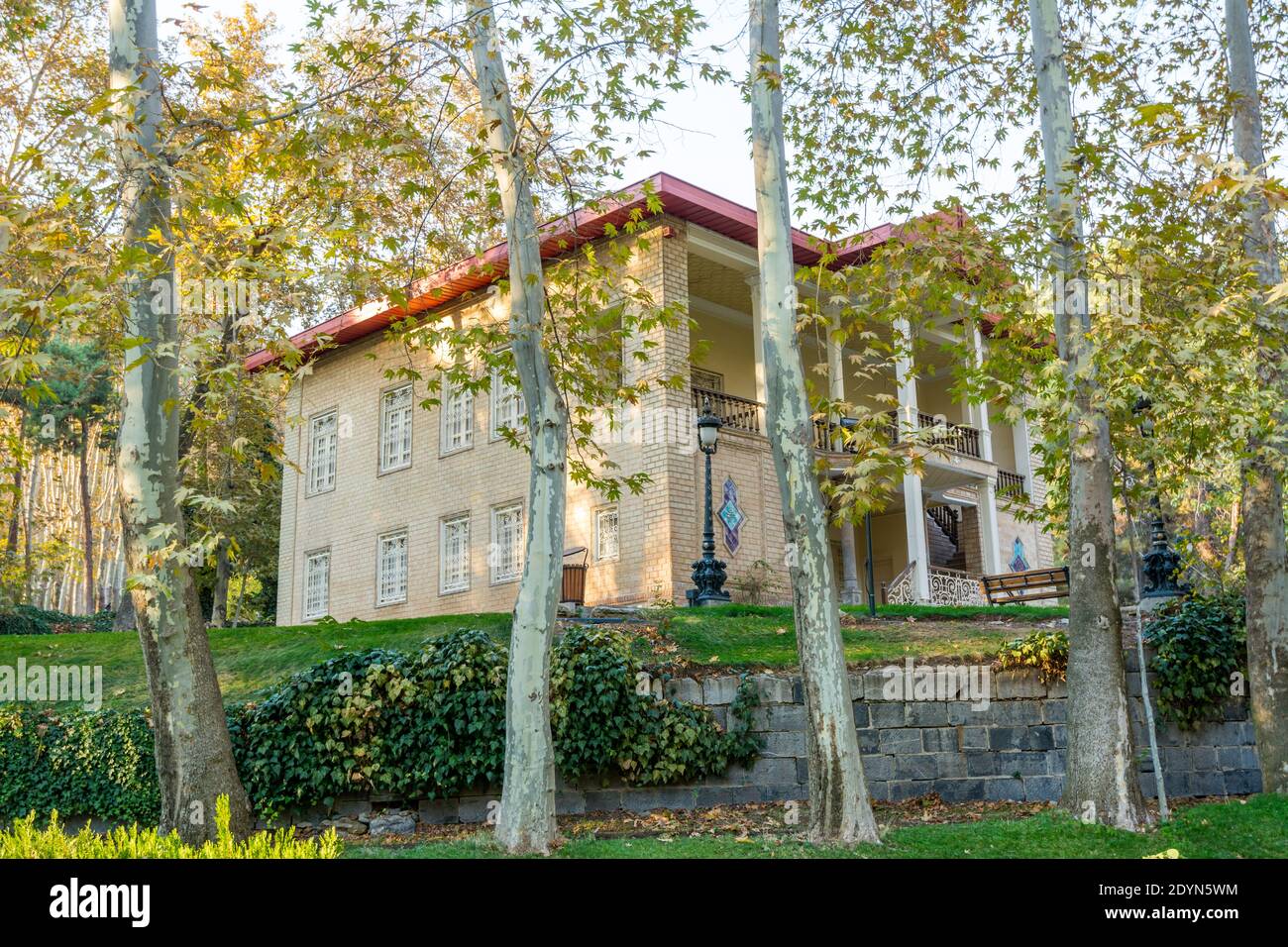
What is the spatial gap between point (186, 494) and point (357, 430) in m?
16.8

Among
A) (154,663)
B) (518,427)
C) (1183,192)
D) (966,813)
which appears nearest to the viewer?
(154,663)

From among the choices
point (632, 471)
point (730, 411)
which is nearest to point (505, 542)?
point (632, 471)

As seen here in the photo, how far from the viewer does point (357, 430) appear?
24.9 m

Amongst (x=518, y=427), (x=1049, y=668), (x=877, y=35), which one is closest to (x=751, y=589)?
(x=518, y=427)

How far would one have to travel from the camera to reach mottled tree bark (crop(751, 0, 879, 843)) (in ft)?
27.6

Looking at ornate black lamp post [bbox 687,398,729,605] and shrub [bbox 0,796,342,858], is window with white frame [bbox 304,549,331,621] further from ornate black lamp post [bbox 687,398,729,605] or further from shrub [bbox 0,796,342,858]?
shrub [bbox 0,796,342,858]

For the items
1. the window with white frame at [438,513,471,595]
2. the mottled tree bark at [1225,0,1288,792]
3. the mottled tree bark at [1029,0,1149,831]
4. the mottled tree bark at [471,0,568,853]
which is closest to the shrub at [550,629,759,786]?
the mottled tree bark at [471,0,568,853]

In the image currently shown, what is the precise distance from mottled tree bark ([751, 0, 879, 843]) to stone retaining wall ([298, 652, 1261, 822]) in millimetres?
2495

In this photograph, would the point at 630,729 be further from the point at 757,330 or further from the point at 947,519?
the point at 947,519

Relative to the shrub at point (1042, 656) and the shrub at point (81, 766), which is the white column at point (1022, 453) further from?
the shrub at point (81, 766)

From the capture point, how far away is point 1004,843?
846cm

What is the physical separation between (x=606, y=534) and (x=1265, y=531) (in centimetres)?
1087

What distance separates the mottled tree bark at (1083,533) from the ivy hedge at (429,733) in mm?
3334

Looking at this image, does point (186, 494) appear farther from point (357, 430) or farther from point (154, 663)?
point (357, 430)
